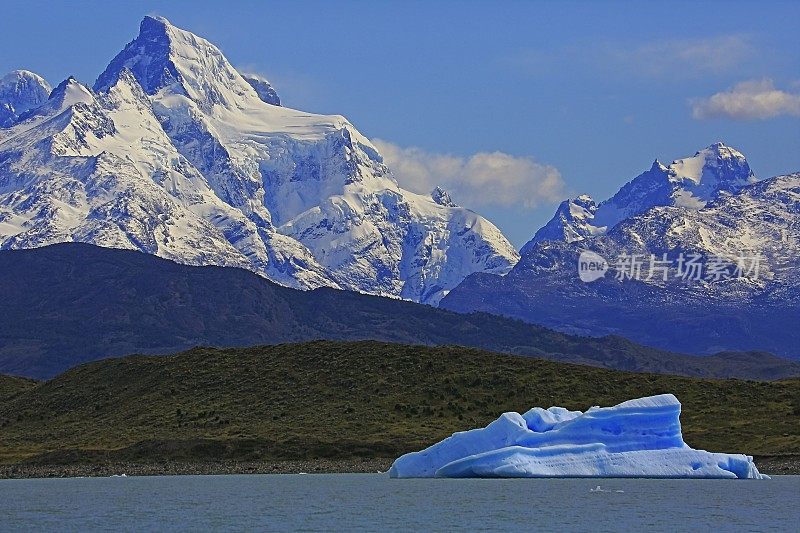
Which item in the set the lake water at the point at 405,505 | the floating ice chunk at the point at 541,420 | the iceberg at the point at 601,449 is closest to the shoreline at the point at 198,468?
the lake water at the point at 405,505

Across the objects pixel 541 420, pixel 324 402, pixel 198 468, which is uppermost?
pixel 324 402

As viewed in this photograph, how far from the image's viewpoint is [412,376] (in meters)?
172

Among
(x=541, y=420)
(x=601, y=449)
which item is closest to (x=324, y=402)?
(x=541, y=420)

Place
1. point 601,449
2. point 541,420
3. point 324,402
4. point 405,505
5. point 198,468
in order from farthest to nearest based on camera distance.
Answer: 1. point 324,402
2. point 198,468
3. point 541,420
4. point 601,449
5. point 405,505

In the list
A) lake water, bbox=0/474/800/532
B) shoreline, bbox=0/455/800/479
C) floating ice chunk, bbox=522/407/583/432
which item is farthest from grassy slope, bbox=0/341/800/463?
floating ice chunk, bbox=522/407/583/432

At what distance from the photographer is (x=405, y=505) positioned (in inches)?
3728

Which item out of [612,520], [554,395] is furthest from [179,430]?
[612,520]

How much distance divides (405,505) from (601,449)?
23628 millimetres

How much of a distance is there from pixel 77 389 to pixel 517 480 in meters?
83.5

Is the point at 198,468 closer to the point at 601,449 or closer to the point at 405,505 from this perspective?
the point at 601,449

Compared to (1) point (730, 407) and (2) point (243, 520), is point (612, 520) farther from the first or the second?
(1) point (730, 407)

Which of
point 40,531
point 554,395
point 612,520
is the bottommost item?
point 40,531

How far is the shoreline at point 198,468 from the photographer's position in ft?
443

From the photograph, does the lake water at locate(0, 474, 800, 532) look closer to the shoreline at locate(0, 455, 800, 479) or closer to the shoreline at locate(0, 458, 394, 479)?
the shoreline at locate(0, 455, 800, 479)
